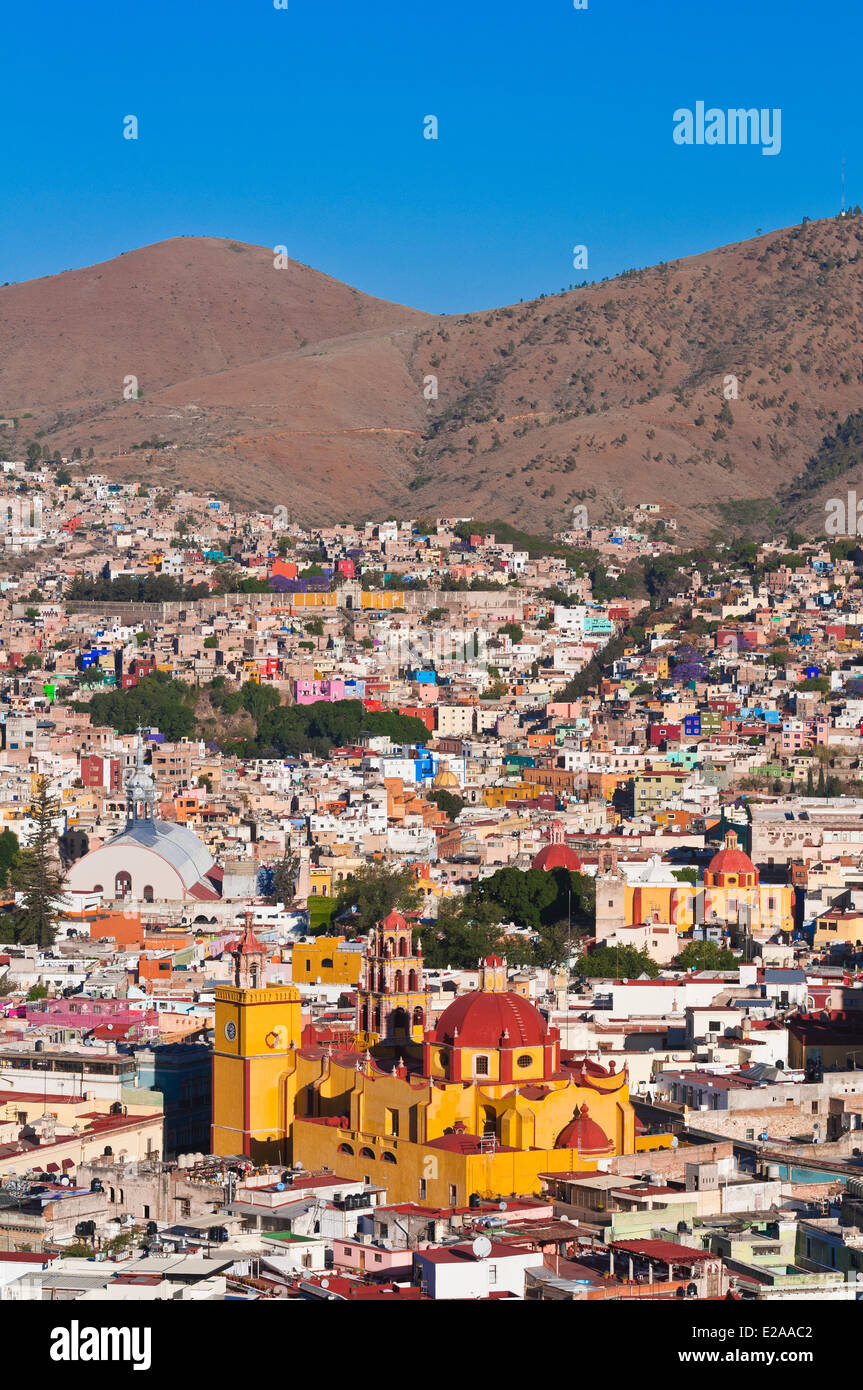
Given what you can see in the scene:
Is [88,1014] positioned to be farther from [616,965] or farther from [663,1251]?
[663,1251]

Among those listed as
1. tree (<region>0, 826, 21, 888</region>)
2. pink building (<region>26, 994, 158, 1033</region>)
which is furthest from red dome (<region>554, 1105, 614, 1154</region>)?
tree (<region>0, 826, 21, 888</region>)

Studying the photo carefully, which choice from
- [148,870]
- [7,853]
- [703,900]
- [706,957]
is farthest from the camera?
[7,853]

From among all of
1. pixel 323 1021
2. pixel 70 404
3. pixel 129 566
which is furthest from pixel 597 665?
pixel 70 404

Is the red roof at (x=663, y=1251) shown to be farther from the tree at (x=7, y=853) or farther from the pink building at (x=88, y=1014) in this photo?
the tree at (x=7, y=853)

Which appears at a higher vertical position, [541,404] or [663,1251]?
[541,404]

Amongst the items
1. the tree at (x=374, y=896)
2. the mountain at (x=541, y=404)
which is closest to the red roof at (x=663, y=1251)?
the tree at (x=374, y=896)

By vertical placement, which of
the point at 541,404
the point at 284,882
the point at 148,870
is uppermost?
the point at 541,404

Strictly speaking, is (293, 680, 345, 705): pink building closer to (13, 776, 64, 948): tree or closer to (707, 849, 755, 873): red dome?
(13, 776, 64, 948): tree

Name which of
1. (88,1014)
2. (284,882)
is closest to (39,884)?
(284,882)
